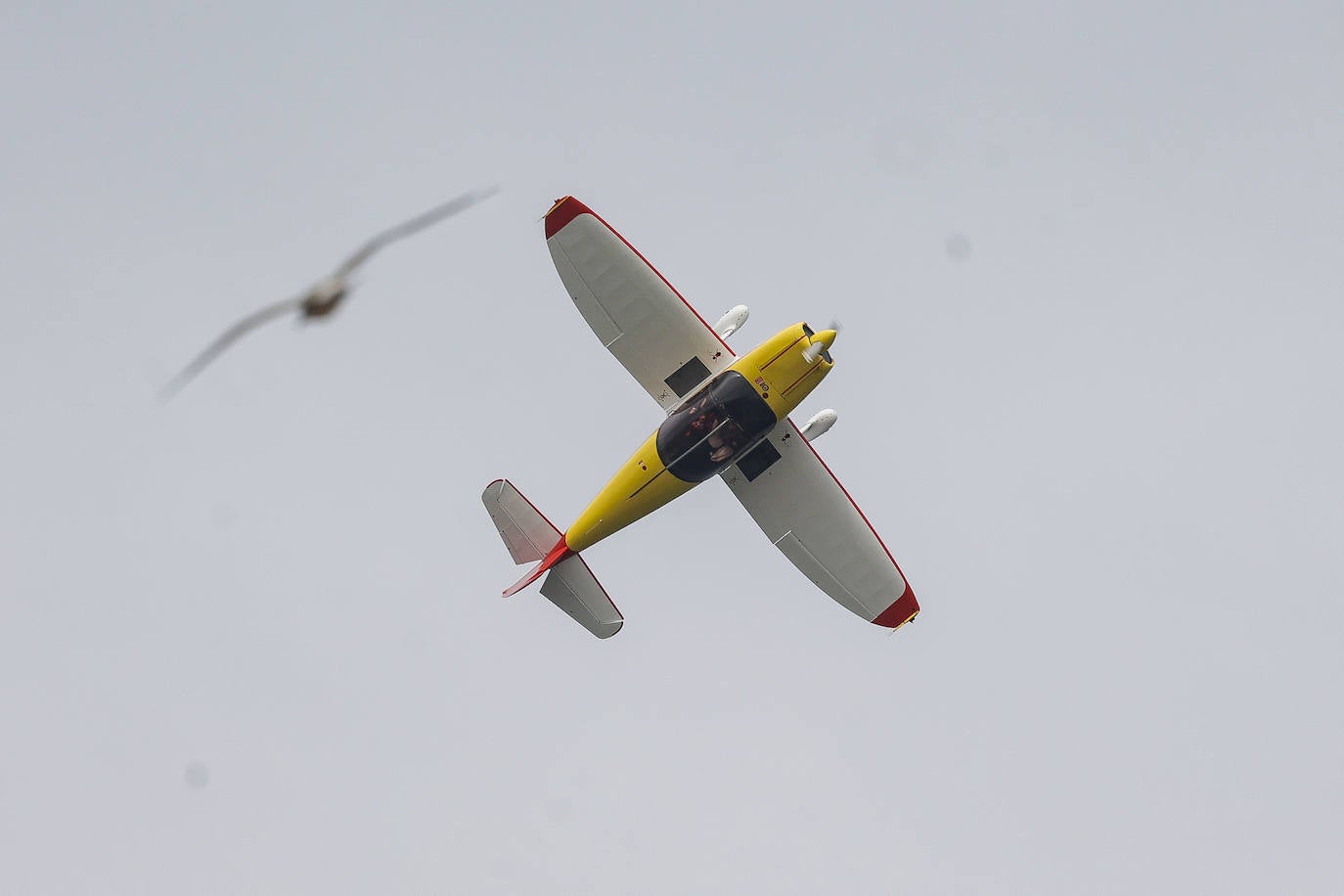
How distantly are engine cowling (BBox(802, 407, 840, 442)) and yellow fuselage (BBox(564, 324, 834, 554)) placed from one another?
1207 mm

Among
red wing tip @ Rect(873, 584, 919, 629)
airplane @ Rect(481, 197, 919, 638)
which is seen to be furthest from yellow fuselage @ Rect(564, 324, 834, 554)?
red wing tip @ Rect(873, 584, 919, 629)

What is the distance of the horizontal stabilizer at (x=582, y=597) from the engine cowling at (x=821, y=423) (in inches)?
245

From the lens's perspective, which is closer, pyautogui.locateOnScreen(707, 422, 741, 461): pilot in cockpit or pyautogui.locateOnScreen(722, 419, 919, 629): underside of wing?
pyautogui.locateOnScreen(707, 422, 741, 461): pilot in cockpit

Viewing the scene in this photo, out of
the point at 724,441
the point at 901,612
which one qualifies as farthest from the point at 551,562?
the point at 901,612

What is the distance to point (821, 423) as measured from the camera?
33.4 m

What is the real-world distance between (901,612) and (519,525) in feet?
31.3

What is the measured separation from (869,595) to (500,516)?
9.15m

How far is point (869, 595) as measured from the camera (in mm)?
34906

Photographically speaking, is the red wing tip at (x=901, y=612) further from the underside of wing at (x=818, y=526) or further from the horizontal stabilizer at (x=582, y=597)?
the horizontal stabilizer at (x=582, y=597)

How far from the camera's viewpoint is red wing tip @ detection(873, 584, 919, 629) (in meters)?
34.9

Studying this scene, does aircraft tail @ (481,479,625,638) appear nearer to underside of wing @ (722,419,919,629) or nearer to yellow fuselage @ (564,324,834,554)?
yellow fuselage @ (564,324,834,554)

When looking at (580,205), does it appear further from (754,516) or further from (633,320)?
(754,516)

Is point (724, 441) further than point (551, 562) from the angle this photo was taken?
No

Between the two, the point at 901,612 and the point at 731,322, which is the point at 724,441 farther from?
the point at 901,612
